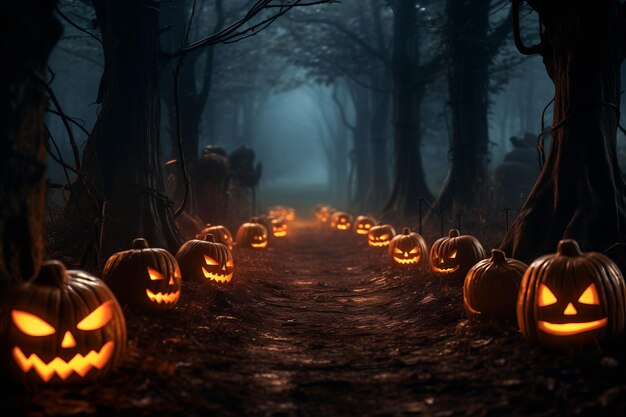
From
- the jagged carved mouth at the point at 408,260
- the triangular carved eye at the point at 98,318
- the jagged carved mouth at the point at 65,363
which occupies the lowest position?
the jagged carved mouth at the point at 408,260

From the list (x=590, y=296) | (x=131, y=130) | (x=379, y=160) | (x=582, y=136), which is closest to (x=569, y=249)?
(x=590, y=296)

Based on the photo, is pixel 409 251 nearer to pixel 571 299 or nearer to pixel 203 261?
pixel 203 261

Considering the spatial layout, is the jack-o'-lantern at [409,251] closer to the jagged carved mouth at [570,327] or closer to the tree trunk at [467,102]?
the tree trunk at [467,102]

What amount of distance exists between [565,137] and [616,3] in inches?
72.5

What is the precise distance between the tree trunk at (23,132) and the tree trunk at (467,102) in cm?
1212

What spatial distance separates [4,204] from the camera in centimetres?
421

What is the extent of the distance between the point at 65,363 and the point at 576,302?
4170mm

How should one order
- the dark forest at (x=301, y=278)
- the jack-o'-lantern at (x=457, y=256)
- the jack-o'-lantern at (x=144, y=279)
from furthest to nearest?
1. the jack-o'-lantern at (x=457, y=256)
2. the jack-o'-lantern at (x=144, y=279)
3. the dark forest at (x=301, y=278)

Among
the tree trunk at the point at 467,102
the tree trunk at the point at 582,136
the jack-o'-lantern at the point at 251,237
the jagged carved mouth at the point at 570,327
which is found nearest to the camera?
the jagged carved mouth at the point at 570,327

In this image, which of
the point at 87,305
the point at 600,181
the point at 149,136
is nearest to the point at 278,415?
the point at 87,305

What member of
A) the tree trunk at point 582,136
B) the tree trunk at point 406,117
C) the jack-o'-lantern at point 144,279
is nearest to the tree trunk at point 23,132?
the jack-o'-lantern at point 144,279

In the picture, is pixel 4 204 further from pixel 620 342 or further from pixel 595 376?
pixel 620 342

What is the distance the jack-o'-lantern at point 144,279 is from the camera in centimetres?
636

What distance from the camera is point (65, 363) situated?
166 inches
